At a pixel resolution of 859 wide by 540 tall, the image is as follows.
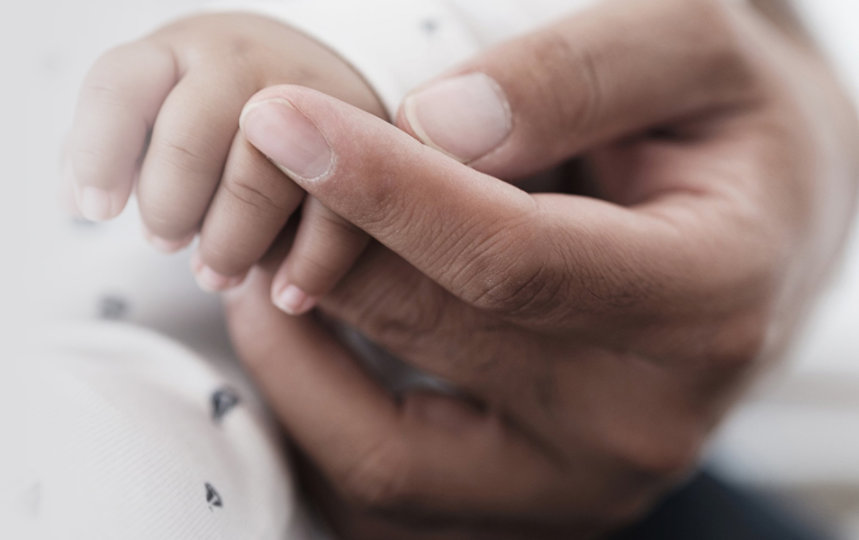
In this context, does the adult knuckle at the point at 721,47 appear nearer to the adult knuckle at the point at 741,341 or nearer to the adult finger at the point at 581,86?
→ the adult finger at the point at 581,86

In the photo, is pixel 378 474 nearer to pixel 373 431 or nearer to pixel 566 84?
pixel 373 431

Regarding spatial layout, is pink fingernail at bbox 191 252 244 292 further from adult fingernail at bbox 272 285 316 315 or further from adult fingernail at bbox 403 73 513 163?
adult fingernail at bbox 403 73 513 163

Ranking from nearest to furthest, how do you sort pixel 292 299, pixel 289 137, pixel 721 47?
pixel 289 137 < pixel 292 299 < pixel 721 47

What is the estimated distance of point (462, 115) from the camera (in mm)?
384

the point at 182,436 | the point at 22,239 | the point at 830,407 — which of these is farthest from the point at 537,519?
the point at 830,407

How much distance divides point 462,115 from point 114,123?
0.18 metres

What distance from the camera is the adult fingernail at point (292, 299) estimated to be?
392 millimetres

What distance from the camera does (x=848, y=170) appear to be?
0.69 m

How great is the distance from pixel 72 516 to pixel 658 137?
483mm

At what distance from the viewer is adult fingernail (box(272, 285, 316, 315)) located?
1.29ft

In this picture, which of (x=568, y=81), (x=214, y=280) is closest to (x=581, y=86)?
(x=568, y=81)

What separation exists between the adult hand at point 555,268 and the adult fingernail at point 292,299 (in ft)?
0.08


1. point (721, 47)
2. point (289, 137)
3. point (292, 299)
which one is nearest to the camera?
point (289, 137)

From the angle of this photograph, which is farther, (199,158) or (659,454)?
(659,454)
